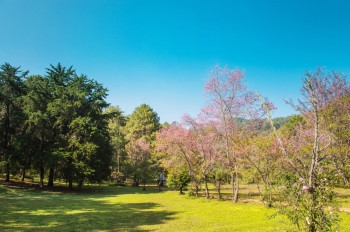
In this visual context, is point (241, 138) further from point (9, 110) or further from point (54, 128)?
point (9, 110)

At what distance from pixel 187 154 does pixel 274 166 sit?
904cm

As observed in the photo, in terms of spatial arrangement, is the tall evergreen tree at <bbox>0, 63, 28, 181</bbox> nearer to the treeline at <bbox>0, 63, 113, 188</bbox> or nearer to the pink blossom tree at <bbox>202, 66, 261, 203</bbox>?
the treeline at <bbox>0, 63, 113, 188</bbox>

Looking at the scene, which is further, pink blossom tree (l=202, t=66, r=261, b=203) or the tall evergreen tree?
the tall evergreen tree

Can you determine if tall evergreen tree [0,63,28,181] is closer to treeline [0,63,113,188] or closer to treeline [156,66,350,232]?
treeline [0,63,113,188]

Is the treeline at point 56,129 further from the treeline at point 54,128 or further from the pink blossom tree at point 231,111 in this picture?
the pink blossom tree at point 231,111

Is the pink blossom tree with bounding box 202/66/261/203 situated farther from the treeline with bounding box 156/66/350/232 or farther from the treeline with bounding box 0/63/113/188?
the treeline with bounding box 0/63/113/188

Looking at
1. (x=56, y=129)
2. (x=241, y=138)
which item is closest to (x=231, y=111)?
(x=241, y=138)

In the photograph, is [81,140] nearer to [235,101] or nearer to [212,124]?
[212,124]

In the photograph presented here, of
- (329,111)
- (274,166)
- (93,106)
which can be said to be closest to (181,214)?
(274,166)

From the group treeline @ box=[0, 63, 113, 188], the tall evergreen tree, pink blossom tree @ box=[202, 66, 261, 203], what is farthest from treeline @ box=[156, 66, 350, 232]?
the tall evergreen tree

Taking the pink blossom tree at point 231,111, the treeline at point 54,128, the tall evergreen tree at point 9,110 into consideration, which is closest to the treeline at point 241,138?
the pink blossom tree at point 231,111

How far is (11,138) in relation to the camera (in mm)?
36062

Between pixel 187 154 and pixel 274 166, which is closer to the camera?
pixel 274 166

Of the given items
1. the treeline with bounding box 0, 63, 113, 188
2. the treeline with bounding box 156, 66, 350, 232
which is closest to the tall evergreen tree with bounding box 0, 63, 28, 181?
the treeline with bounding box 0, 63, 113, 188
